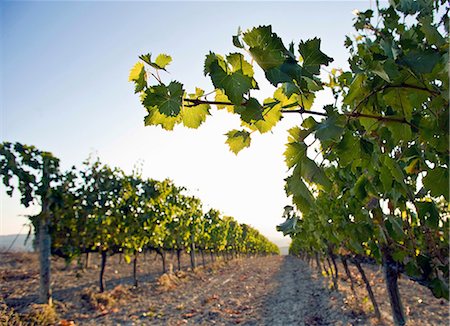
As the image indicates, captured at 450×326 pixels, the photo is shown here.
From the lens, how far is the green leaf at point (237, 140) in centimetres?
153

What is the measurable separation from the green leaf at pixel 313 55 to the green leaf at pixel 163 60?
49cm

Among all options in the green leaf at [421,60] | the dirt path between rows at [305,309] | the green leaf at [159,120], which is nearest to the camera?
the green leaf at [421,60]

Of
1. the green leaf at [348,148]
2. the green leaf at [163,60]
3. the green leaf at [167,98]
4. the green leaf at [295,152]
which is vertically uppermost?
the green leaf at [163,60]

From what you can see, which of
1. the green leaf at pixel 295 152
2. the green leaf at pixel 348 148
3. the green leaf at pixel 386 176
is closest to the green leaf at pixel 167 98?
the green leaf at pixel 295 152

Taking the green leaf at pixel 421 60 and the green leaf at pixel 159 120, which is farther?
the green leaf at pixel 159 120

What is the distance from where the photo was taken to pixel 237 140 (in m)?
1.54

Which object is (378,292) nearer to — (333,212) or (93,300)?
(333,212)

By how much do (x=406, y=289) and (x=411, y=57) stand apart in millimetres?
14670

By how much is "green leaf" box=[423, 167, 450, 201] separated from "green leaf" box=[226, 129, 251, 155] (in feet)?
2.55

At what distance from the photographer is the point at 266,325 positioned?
26.7ft

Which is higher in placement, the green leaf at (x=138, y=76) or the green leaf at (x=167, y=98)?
the green leaf at (x=138, y=76)

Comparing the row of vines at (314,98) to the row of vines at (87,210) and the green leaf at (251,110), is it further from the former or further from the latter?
the row of vines at (87,210)

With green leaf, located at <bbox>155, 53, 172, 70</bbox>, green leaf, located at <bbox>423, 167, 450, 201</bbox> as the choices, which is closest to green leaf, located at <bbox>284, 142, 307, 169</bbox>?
green leaf, located at <bbox>155, 53, 172, 70</bbox>

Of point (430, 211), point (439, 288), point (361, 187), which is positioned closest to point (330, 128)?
point (430, 211)
